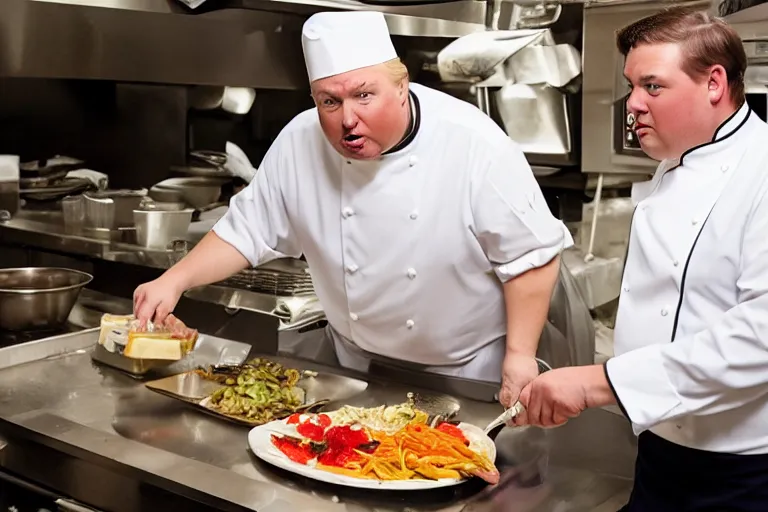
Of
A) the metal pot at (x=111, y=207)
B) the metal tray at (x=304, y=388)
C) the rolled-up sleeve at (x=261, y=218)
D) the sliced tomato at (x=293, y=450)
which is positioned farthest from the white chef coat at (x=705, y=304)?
the metal pot at (x=111, y=207)

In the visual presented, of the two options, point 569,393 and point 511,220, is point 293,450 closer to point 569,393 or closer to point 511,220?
point 569,393

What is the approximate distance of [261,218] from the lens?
2.06 meters

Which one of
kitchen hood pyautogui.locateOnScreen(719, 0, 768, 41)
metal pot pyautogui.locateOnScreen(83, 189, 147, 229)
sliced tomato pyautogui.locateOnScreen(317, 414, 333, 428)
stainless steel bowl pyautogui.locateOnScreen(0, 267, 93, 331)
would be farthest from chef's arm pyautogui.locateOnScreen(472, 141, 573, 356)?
metal pot pyautogui.locateOnScreen(83, 189, 147, 229)

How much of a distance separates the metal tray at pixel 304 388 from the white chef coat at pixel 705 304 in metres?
0.63

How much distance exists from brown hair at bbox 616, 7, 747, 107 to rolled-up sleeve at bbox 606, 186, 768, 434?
202 millimetres

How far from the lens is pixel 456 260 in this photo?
1860 mm

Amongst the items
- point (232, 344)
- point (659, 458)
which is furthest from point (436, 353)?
point (659, 458)

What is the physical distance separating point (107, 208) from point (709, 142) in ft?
7.04

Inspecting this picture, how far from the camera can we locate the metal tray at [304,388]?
1728 mm

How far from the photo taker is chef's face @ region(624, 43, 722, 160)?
1274mm

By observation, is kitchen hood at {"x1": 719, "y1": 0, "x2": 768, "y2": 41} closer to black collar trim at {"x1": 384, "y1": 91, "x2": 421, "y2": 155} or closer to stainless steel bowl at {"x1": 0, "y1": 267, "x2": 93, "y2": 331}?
black collar trim at {"x1": 384, "y1": 91, "x2": 421, "y2": 155}

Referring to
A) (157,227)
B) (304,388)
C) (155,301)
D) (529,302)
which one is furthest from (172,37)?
(529,302)

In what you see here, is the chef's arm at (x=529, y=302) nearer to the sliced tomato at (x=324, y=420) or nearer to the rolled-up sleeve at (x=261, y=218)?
the sliced tomato at (x=324, y=420)

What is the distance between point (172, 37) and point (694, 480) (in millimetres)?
1860
